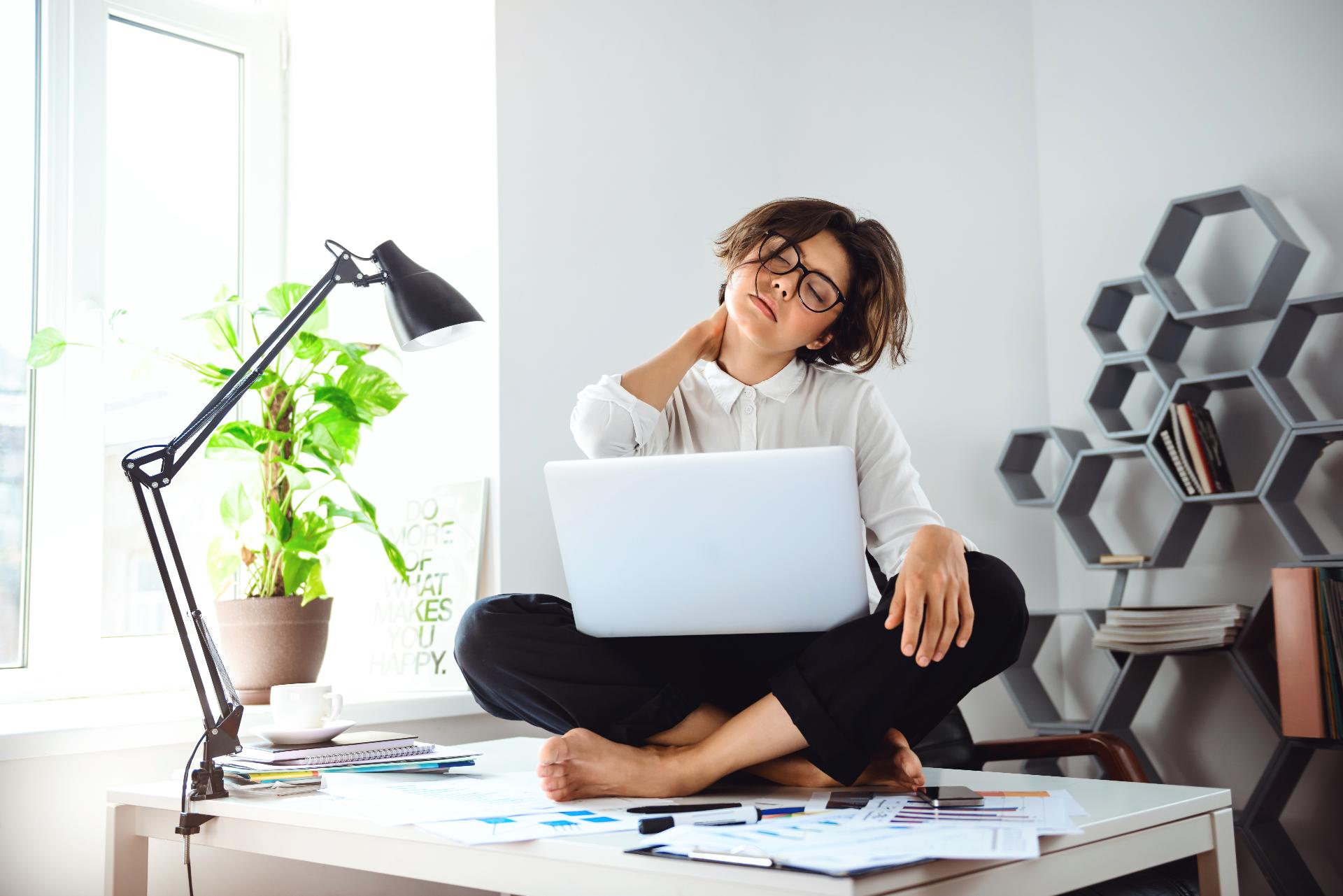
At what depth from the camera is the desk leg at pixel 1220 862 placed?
1.08 m

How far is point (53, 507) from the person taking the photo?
83.7 inches

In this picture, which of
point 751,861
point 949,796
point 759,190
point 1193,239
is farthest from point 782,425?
point 759,190

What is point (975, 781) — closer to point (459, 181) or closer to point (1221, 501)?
point (1221, 501)

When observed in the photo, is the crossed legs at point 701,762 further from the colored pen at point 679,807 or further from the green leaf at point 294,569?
the green leaf at point 294,569

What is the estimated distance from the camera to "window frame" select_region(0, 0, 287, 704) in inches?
82.9

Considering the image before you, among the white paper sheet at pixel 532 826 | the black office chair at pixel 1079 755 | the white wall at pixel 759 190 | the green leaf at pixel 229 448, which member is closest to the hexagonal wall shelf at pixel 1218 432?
the white wall at pixel 759 190

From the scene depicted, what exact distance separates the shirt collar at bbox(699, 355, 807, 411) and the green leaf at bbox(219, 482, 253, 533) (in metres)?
0.93

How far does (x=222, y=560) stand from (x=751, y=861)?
1.58m

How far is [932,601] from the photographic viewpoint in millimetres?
1061

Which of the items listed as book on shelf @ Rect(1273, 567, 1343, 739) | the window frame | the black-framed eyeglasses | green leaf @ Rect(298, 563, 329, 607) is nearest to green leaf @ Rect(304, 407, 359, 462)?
green leaf @ Rect(298, 563, 329, 607)

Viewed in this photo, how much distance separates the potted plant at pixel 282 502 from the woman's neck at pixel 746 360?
2.48 feet

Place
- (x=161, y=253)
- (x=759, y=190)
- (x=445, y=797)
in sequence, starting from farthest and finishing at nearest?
(x=759, y=190) < (x=161, y=253) < (x=445, y=797)

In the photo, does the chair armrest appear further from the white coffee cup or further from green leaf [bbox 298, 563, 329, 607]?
green leaf [bbox 298, 563, 329, 607]

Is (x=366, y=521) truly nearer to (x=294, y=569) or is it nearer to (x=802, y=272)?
(x=294, y=569)
